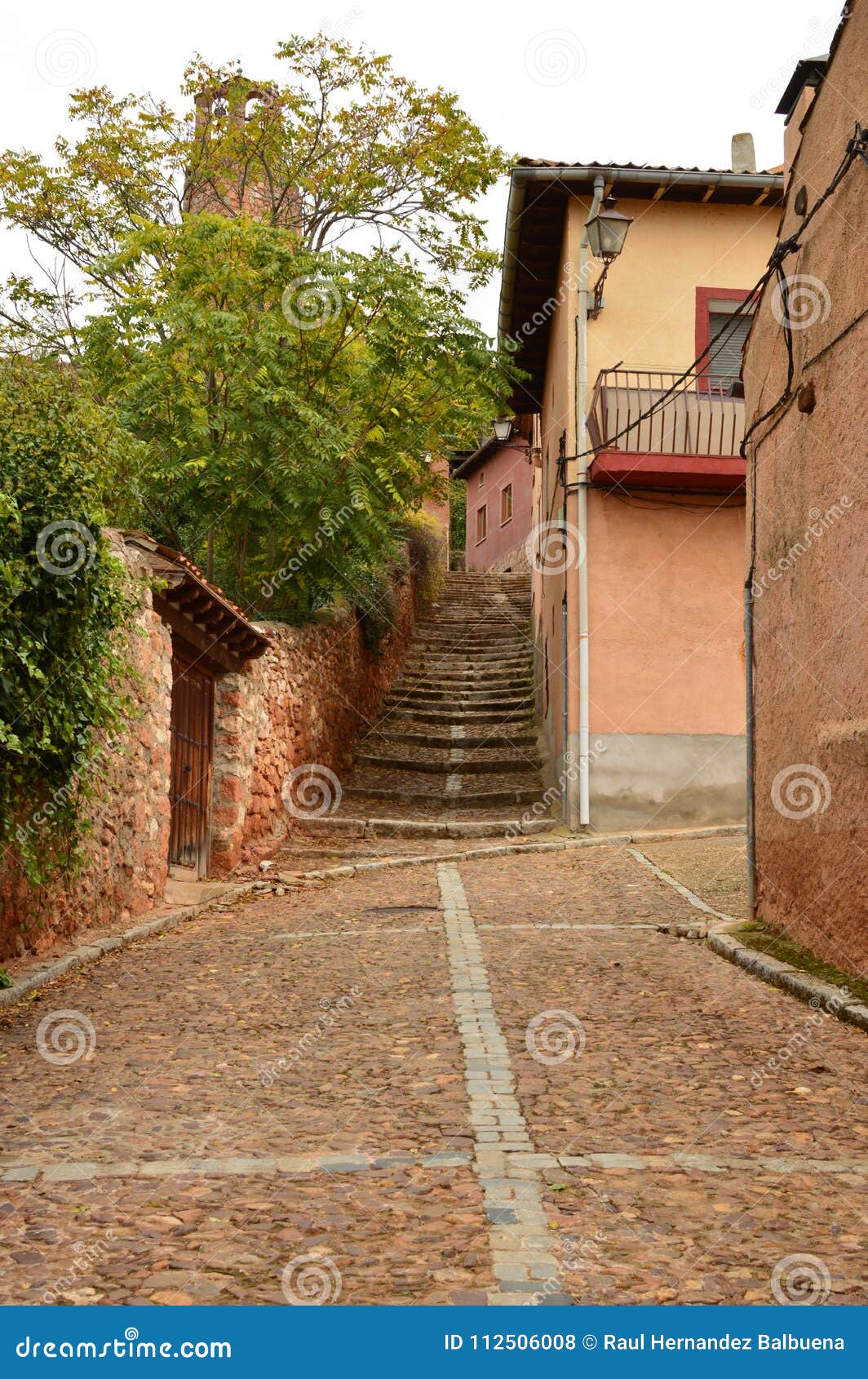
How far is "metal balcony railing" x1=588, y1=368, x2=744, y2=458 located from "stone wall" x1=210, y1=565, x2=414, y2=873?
4.31 metres

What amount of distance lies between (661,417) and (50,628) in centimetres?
904

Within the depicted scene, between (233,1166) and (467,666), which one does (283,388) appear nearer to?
(467,666)

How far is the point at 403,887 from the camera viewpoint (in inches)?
429

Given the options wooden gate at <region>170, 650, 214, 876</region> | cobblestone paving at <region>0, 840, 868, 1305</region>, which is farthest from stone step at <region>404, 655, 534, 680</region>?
cobblestone paving at <region>0, 840, 868, 1305</region>

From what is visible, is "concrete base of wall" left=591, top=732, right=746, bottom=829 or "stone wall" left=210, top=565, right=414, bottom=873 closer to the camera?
"stone wall" left=210, top=565, right=414, bottom=873

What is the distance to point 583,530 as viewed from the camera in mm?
14250

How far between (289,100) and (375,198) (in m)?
1.65

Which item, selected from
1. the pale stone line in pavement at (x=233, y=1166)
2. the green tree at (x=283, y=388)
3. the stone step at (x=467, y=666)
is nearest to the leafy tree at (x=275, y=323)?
the green tree at (x=283, y=388)

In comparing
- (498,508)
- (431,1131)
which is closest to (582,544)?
(431,1131)

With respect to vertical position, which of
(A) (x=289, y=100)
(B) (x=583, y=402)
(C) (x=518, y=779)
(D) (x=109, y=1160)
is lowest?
(D) (x=109, y=1160)

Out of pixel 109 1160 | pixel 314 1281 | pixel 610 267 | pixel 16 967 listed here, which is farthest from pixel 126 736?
pixel 610 267

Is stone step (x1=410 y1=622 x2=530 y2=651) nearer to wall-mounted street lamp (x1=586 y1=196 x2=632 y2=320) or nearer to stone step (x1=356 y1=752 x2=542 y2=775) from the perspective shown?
stone step (x1=356 y1=752 x2=542 y2=775)

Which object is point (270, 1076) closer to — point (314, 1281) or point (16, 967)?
point (314, 1281)

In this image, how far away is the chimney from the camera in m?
17.4
